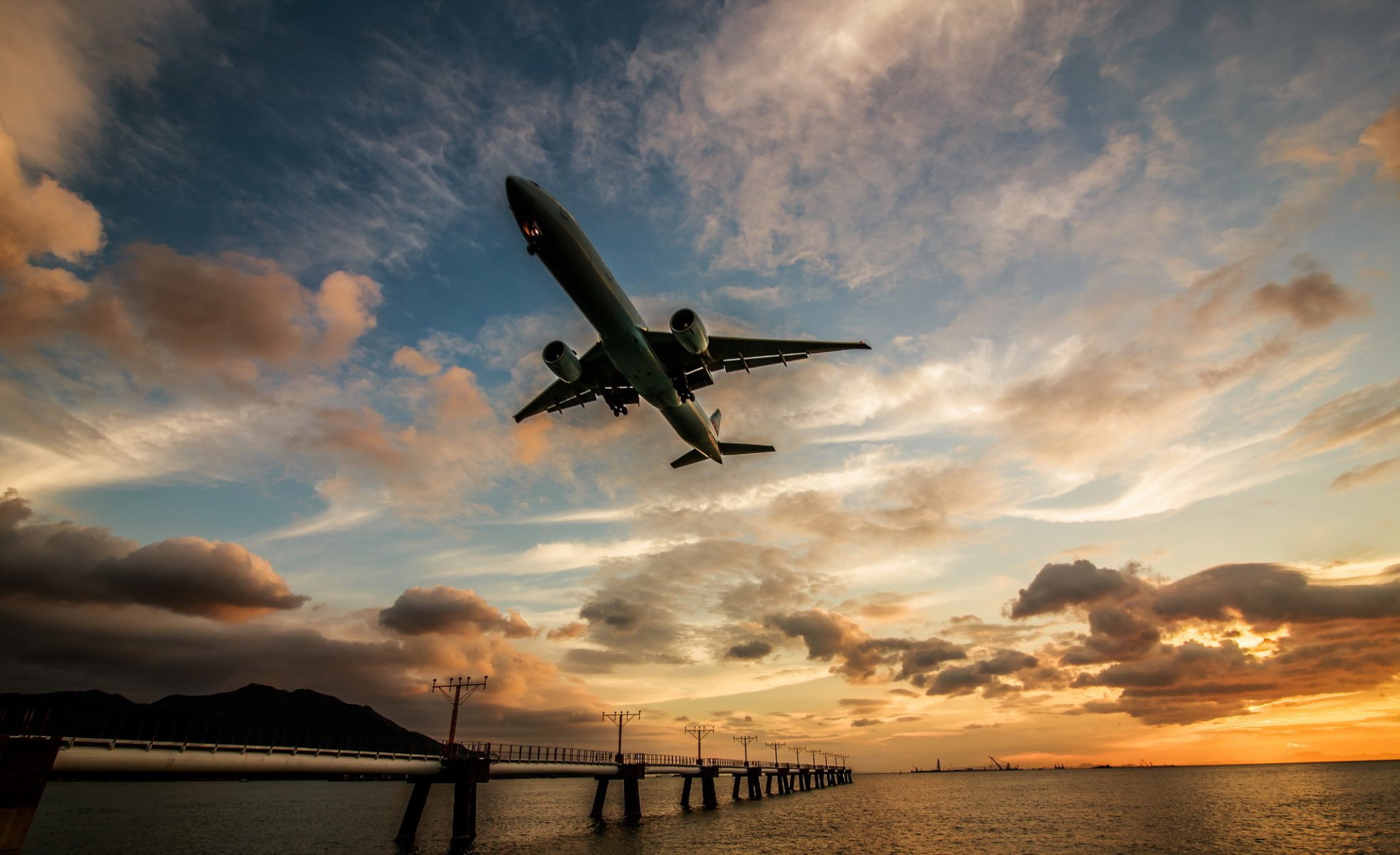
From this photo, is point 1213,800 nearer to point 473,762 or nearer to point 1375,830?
point 1375,830

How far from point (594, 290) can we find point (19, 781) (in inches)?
1156

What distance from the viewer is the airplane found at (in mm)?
27750

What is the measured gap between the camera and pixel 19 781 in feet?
78.1

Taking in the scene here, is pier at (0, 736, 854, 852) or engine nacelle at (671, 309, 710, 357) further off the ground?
engine nacelle at (671, 309, 710, 357)

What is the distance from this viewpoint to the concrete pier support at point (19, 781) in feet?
76.5

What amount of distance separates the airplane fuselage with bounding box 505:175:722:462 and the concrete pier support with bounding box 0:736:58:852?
27412 mm

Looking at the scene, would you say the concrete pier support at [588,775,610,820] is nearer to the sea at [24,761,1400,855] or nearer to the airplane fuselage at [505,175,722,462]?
the sea at [24,761,1400,855]

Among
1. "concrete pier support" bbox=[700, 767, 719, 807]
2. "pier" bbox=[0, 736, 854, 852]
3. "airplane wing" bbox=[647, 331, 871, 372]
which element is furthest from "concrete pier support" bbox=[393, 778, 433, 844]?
"concrete pier support" bbox=[700, 767, 719, 807]

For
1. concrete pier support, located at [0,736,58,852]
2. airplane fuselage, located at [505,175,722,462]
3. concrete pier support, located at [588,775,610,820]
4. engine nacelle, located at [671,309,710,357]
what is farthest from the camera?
concrete pier support, located at [588,775,610,820]

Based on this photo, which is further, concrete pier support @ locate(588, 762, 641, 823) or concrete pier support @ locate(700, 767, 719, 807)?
concrete pier support @ locate(700, 767, 719, 807)

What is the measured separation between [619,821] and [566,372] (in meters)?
65.3

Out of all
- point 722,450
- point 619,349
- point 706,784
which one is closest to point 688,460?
point 722,450

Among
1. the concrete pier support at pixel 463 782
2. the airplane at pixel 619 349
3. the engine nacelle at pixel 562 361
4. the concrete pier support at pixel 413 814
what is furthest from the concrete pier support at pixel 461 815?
the engine nacelle at pixel 562 361

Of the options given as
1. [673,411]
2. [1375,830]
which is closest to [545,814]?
[673,411]
